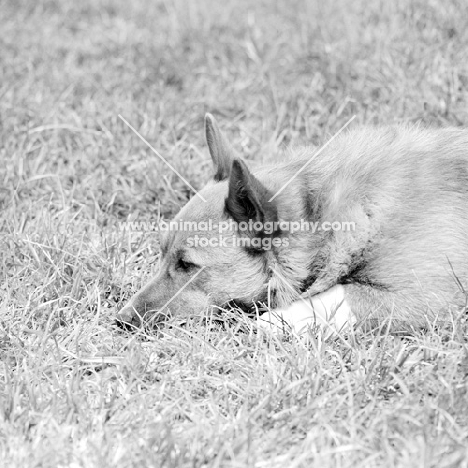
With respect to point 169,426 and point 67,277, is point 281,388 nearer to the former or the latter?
point 169,426

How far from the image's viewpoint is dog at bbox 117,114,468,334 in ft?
11.7

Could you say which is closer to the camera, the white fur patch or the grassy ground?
the grassy ground

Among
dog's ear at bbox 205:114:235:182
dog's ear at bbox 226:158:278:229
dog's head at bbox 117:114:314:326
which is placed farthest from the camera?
dog's ear at bbox 205:114:235:182

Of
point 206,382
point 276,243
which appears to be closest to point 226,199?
point 276,243

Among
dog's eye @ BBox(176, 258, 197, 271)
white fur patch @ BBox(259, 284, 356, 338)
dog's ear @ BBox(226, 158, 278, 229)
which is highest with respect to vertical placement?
dog's ear @ BBox(226, 158, 278, 229)

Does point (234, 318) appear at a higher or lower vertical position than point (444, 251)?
lower

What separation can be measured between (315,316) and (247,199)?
699mm

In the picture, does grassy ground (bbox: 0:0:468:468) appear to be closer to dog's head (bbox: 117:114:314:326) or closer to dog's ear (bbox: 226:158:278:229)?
dog's head (bbox: 117:114:314:326)

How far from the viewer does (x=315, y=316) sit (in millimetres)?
3568

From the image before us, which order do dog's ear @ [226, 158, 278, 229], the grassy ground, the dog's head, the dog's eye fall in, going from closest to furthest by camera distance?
the grassy ground
dog's ear @ [226, 158, 278, 229]
the dog's head
the dog's eye

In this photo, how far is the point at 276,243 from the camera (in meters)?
3.77

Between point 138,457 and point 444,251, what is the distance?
1.85 metres

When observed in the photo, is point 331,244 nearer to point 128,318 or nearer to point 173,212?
point 128,318

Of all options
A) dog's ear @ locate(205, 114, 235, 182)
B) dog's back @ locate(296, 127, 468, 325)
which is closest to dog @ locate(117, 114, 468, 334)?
dog's back @ locate(296, 127, 468, 325)
